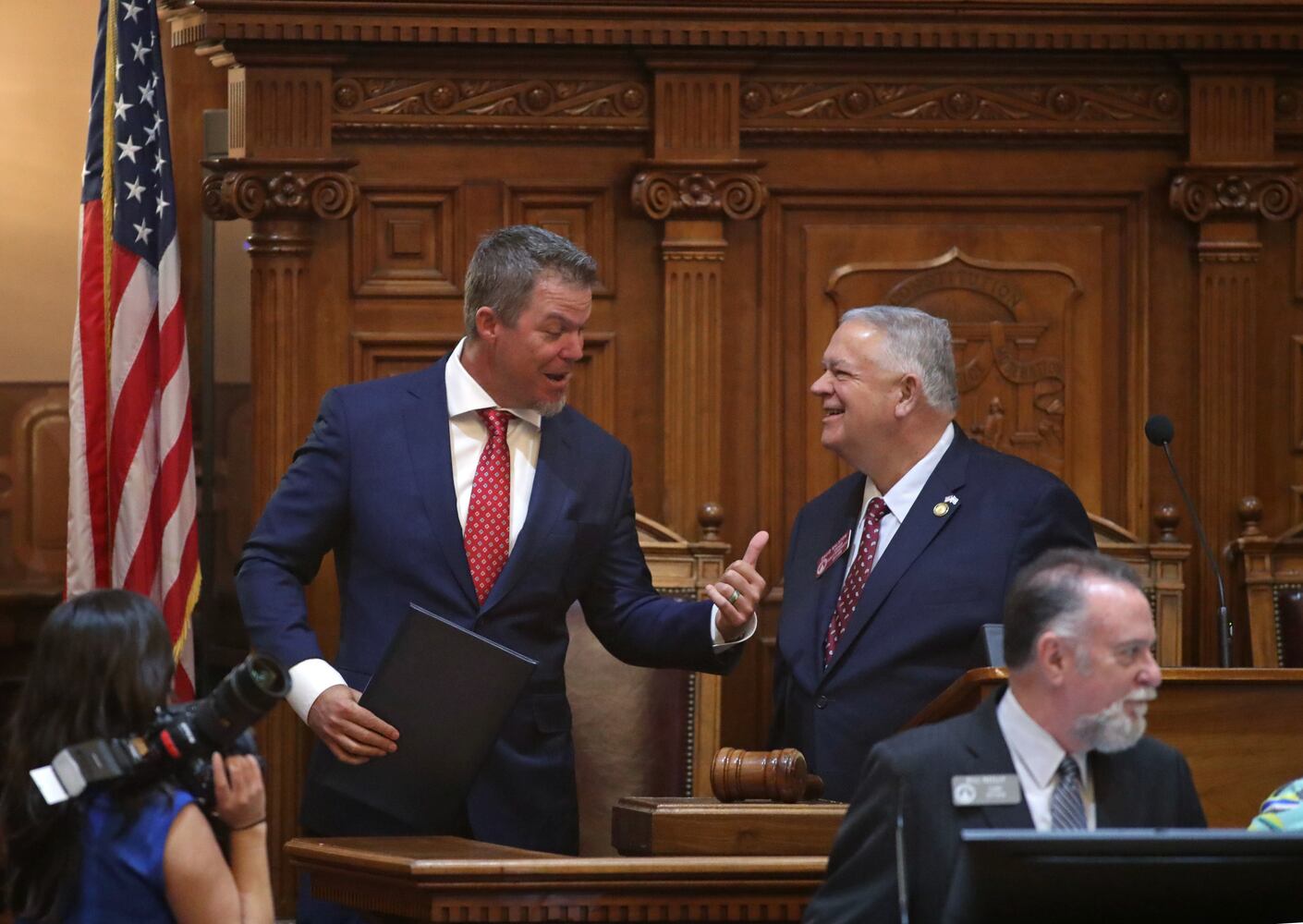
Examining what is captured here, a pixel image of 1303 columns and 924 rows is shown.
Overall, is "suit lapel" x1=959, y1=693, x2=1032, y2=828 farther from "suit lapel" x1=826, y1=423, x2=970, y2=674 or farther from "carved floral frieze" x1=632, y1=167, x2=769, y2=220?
"carved floral frieze" x1=632, y1=167, x2=769, y2=220

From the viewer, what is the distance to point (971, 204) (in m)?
5.40

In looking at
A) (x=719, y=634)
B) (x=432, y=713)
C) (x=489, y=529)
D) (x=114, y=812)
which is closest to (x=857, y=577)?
(x=719, y=634)

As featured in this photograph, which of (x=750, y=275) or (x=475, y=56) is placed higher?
(x=475, y=56)

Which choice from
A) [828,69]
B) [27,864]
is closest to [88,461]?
[828,69]

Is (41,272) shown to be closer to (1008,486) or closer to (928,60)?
(928,60)

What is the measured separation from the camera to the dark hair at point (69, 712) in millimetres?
2711

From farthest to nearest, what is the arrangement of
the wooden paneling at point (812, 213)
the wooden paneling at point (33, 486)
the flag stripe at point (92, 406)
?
the wooden paneling at point (33, 486) < the flag stripe at point (92, 406) < the wooden paneling at point (812, 213)

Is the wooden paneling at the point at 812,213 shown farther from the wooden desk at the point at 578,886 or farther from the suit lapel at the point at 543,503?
the wooden desk at the point at 578,886

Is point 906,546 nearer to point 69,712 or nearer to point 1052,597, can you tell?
point 1052,597

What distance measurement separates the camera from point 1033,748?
2912mm

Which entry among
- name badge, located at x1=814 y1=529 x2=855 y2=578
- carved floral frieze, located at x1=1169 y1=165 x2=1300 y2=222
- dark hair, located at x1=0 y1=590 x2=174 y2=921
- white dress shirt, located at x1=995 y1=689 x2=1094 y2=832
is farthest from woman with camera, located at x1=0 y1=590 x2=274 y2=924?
carved floral frieze, located at x1=1169 y1=165 x2=1300 y2=222

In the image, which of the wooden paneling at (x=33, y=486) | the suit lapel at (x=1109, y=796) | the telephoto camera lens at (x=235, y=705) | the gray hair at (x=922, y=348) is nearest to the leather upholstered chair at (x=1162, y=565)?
the gray hair at (x=922, y=348)

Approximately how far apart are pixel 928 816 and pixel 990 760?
0.13m

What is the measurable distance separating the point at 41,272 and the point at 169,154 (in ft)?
3.73
